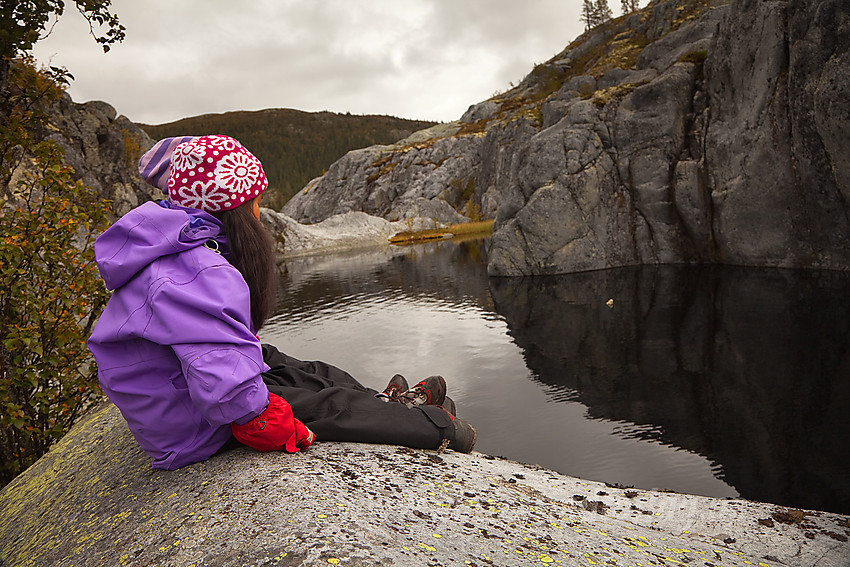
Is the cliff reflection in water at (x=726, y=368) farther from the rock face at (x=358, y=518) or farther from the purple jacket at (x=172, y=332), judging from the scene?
the purple jacket at (x=172, y=332)

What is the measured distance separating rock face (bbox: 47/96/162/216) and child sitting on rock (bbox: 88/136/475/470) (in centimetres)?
3762

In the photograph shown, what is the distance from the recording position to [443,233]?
71938mm

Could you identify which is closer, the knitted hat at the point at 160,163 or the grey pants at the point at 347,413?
the knitted hat at the point at 160,163

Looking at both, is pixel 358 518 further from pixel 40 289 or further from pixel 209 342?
pixel 40 289

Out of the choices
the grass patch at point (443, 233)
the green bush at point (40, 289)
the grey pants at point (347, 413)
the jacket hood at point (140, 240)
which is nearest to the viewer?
the jacket hood at point (140, 240)

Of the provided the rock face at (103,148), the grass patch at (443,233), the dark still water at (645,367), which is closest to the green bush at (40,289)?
the dark still water at (645,367)

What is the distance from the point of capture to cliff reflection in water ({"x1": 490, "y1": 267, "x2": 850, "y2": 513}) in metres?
6.71

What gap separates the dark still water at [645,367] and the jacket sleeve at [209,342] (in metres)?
5.26

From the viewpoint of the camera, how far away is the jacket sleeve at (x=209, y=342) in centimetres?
329

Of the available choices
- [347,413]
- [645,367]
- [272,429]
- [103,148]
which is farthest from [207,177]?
[103,148]

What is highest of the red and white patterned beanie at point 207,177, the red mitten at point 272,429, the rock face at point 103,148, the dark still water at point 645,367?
the rock face at point 103,148

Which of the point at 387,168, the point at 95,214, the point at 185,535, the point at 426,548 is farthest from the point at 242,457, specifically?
the point at 387,168

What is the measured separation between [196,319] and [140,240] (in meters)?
0.76

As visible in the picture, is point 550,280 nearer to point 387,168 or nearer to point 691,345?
point 691,345
